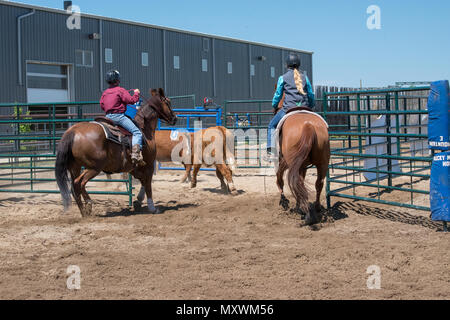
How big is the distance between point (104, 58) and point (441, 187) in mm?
24643

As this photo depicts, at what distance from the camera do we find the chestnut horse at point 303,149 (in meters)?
6.18

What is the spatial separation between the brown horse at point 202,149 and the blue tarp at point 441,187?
4.09m

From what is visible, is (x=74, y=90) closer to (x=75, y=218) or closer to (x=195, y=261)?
(x=75, y=218)

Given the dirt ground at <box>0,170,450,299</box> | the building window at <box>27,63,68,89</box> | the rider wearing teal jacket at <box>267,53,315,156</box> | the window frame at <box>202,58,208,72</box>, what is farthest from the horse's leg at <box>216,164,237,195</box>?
the window frame at <box>202,58,208,72</box>

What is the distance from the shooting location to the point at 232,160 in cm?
994

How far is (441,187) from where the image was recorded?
5.93 m

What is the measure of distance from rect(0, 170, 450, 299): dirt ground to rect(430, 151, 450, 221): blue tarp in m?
0.24

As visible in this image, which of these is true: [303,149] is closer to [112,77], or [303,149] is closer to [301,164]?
[301,164]

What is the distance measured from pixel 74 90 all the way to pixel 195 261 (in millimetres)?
23569

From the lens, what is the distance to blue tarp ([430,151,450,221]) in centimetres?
587

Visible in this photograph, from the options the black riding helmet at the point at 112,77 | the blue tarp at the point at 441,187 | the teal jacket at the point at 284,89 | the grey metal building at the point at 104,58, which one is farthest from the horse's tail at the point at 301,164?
the grey metal building at the point at 104,58

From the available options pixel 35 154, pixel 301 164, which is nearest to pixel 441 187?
pixel 301 164

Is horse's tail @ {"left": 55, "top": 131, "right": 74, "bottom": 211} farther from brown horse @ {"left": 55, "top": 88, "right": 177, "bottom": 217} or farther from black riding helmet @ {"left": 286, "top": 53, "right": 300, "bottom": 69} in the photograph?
black riding helmet @ {"left": 286, "top": 53, "right": 300, "bottom": 69}

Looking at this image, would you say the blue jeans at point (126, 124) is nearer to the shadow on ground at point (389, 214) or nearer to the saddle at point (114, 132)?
the saddle at point (114, 132)
